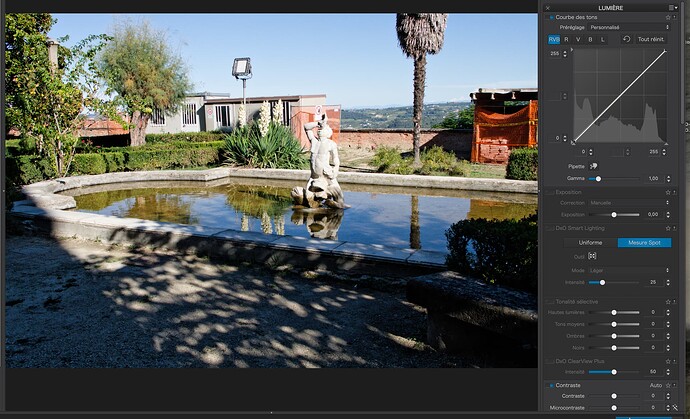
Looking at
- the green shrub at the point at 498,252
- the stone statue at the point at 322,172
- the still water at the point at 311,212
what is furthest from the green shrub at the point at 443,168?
the green shrub at the point at 498,252

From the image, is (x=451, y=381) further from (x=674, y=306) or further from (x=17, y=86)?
(x=17, y=86)

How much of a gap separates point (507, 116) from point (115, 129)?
20.4 m

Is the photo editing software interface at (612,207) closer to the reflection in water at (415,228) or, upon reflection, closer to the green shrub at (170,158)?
the reflection in water at (415,228)

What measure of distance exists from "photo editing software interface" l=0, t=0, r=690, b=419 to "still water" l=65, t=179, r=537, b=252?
17.9ft

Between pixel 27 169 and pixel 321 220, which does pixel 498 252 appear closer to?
pixel 321 220

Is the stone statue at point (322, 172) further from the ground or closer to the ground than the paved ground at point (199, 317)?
further from the ground

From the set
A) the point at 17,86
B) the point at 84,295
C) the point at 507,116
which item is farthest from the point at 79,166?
the point at 507,116

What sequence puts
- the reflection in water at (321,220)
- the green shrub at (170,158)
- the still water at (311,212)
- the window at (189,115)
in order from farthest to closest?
the window at (189,115), the green shrub at (170,158), the still water at (311,212), the reflection in water at (321,220)

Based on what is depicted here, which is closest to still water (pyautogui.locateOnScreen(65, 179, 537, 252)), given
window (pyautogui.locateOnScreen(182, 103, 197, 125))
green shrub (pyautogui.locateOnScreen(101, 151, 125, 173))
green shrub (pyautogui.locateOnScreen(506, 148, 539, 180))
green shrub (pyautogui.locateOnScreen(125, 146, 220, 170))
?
green shrub (pyautogui.locateOnScreen(101, 151, 125, 173))

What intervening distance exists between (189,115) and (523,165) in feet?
70.0

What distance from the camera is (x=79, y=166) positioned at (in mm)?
14773

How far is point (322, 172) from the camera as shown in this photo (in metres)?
10.2

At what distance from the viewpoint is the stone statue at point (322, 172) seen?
10094mm

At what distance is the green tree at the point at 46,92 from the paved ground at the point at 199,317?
7.68 meters
